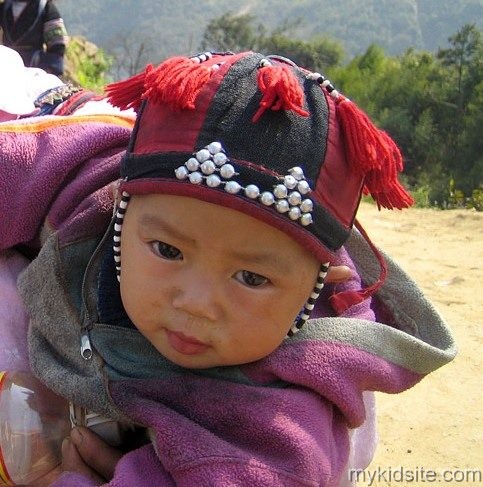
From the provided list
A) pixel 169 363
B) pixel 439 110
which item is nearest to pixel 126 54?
pixel 439 110

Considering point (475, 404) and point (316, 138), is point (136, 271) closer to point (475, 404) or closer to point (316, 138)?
point (316, 138)

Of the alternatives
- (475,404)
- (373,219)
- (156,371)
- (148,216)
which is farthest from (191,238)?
(373,219)

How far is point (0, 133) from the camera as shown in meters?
1.58

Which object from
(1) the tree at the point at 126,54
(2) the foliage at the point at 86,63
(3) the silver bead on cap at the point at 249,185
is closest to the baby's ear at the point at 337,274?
(3) the silver bead on cap at the point at 249,185

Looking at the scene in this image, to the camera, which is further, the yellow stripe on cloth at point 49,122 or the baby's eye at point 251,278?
the yellow stripe on cloth at point 49,122

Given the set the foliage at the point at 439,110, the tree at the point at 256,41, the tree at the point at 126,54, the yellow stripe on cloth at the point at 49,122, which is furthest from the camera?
the tree at the point at 256,41

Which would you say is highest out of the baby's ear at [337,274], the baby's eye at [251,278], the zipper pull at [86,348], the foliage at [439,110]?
the baby's eye at [251,278]

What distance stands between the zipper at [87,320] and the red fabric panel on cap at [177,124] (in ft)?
0.91

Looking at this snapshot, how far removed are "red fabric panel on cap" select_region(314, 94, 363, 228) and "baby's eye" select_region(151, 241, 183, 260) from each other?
0.84 ft

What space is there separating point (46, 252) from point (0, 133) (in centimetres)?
29

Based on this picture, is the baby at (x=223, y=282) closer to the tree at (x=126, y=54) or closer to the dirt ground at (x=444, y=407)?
the dirt ground at (x=444, y=407)

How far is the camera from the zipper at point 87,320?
1444mm

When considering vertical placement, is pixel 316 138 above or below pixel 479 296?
above

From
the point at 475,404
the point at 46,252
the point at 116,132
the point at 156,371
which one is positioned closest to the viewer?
the point at 156,371
